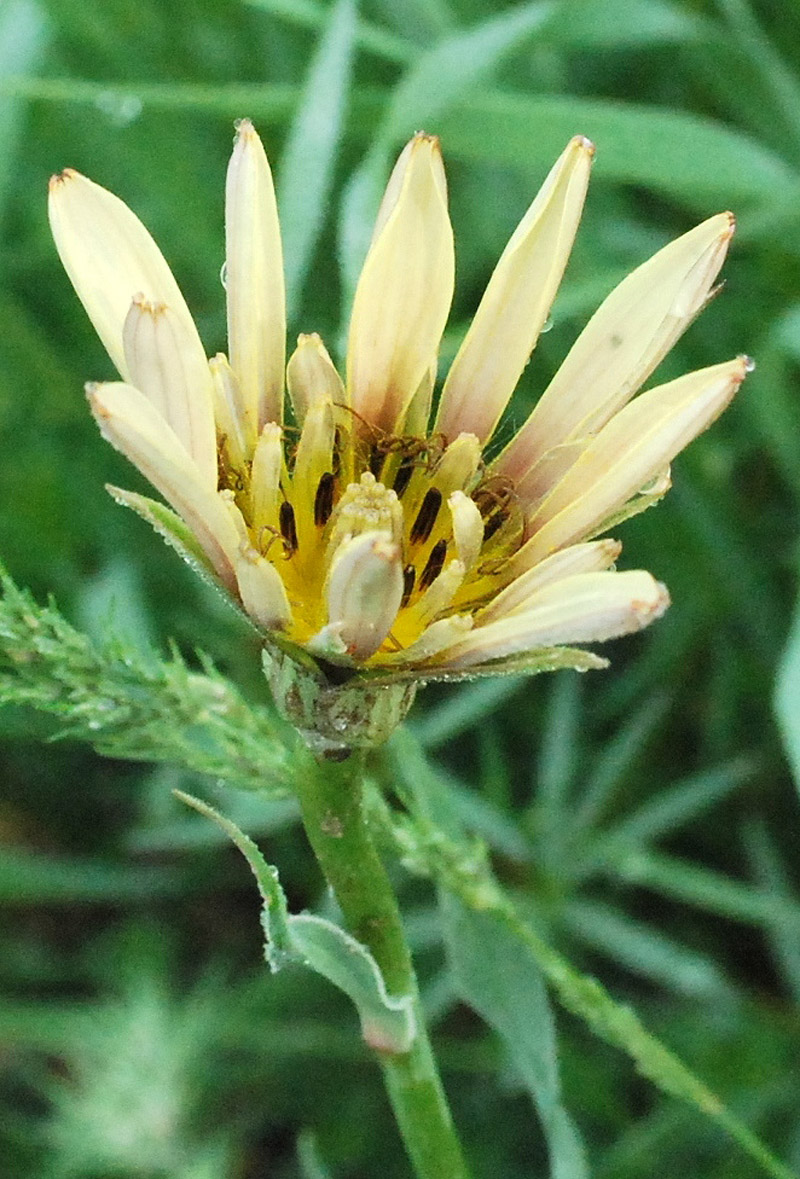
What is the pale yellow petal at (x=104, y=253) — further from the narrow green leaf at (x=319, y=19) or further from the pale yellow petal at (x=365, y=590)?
the narrow green leaf at (x=319, y=19)

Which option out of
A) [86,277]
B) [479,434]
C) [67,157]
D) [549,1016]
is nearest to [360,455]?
[479,434]

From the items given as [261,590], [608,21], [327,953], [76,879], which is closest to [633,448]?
[261,590]

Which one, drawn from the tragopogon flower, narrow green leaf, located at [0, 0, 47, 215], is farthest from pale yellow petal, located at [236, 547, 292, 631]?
narrow green leaf, located at [0, 0, 47, 215]

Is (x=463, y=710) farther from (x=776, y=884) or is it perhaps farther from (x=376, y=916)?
(x=376, y=916)

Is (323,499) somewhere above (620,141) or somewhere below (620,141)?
below

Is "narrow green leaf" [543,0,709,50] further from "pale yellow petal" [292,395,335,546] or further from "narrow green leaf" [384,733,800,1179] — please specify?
"narrow green leaf" [384,733,800,1179]
